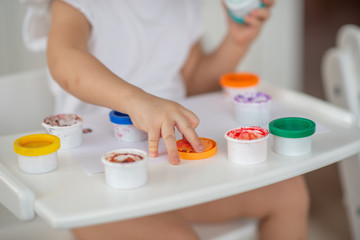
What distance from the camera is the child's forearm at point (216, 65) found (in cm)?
124

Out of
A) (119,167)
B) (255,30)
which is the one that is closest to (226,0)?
(255,30)

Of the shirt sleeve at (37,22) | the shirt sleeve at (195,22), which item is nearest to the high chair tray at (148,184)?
the shirt sleeve at (37,22)

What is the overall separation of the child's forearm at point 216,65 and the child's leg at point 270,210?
0.40m

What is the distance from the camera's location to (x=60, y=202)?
0.63 m

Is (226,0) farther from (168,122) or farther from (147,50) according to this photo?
(168,122)

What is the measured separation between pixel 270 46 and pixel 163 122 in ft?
3.57

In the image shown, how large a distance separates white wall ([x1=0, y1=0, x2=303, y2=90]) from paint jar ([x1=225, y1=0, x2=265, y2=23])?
0.69 meters

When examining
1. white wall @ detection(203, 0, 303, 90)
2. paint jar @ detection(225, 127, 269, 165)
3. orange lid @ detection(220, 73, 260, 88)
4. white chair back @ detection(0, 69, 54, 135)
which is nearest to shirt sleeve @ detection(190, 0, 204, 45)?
orange lid @ detection(220, 73, 260, 88)

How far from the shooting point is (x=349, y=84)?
112 cm

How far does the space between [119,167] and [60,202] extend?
0.27ft

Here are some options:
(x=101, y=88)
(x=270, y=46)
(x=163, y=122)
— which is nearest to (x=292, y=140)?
(x=163, y=122)

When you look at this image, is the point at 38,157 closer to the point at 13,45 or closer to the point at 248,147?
the point at 248,147

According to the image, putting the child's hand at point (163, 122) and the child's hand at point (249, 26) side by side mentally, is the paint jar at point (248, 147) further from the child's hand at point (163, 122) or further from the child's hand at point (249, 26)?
the child's hand at point (249, 26)

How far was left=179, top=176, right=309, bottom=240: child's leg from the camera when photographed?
910 mm
